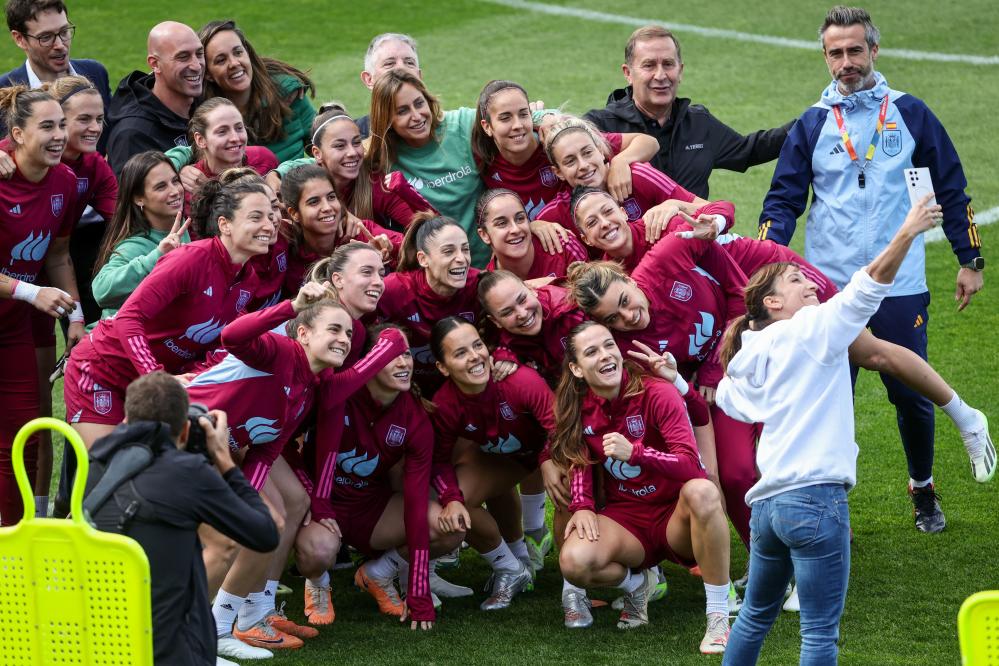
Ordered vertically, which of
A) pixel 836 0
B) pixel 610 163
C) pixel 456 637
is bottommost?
pixel 456 637

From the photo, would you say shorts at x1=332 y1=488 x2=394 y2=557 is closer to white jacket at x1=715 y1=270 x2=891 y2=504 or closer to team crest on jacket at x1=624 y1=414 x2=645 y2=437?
team crest on jacket at x1=624 y1=414 x2=645 y2=437

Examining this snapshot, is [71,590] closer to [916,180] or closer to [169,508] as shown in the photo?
[169,508]

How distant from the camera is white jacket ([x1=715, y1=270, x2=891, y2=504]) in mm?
4270

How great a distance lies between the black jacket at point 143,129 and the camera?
6707 mm

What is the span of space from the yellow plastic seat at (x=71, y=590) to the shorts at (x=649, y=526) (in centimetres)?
245

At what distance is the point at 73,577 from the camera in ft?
12.3

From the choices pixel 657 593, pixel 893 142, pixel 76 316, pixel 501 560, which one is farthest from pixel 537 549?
pixel 893 142

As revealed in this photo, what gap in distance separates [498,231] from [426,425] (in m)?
0.94

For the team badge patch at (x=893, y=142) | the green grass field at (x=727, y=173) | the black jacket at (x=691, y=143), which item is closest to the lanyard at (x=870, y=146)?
the team badge patch at (x=893, y=142)

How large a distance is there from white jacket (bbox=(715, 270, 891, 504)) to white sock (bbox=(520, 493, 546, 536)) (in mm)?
2268

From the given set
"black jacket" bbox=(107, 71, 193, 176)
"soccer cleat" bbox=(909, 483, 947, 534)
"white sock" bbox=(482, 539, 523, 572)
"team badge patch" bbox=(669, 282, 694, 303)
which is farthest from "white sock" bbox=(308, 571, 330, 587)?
"soccer cleat" bbox=(909, 483, 947, 534)

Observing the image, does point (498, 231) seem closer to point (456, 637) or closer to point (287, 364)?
point (287, 364)

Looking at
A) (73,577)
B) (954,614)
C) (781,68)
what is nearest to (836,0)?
(781,68)

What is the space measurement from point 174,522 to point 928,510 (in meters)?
4.06
